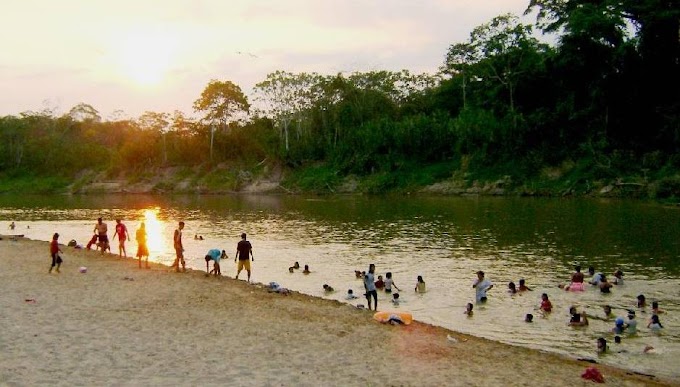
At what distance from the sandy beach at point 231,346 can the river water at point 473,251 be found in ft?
10.1

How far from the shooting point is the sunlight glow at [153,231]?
39.8m

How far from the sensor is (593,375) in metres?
12.9

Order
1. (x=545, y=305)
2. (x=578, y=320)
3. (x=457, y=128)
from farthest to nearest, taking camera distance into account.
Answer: (x=457, y=128) < (x=545, y=305) < (x=578, y=320)

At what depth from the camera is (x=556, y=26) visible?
76.1 meters

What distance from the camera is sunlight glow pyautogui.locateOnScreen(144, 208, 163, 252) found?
39750mm

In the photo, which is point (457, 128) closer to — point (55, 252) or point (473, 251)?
point (473, 251)

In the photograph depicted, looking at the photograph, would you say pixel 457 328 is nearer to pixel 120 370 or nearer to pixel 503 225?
pixel 120 370

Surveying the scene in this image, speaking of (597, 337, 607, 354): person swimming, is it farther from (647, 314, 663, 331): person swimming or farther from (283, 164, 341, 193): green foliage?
(283, 164, 341, 193): green foliage

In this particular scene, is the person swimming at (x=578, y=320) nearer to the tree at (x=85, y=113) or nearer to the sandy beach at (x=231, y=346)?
the sandy beach at (x=231, y=346)

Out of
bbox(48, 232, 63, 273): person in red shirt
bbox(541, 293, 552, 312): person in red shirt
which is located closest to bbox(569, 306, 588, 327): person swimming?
bbox(541, 293, 552, 312): person in red shirt

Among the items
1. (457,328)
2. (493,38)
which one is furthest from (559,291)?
(493,38)

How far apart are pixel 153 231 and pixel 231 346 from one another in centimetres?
3520

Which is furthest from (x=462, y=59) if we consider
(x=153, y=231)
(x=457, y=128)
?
(x=153, y=231)

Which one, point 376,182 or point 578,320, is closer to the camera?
point 578,320
